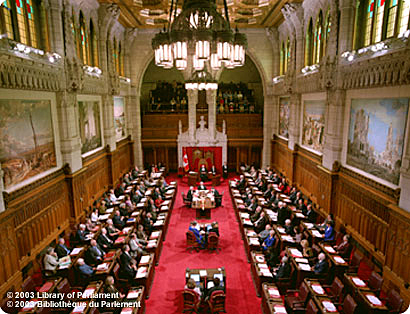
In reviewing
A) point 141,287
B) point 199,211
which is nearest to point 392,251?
A: point 141,287

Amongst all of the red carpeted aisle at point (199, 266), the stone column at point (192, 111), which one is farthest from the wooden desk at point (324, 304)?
the stone column at point (192, 111)

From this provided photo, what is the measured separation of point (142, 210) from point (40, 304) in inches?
257

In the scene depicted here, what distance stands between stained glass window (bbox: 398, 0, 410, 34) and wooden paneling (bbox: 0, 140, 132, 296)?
11952 millimetres

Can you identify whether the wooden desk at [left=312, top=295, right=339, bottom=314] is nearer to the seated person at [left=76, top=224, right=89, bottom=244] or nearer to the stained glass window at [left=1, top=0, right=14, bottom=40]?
the seated person at [left=76, top=224, right=89, bottom=244]

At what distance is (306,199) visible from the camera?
15.2 metres

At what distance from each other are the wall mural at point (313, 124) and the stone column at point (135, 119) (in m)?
12.1

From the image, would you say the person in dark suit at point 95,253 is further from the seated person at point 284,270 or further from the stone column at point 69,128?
the seated person at point 284,270

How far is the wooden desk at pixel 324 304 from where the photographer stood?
671 centimetres

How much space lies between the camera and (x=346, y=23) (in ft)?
35.1

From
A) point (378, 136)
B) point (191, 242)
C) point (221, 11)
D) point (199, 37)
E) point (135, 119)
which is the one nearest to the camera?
point (199, 37)

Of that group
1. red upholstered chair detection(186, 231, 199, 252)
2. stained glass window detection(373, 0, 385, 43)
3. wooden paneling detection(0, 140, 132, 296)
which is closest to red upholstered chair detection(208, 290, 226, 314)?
red upholstered chair detection(186, 231, 199, 252)

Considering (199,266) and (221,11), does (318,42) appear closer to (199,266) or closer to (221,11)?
(221,11)

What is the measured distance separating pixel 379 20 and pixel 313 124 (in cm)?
569

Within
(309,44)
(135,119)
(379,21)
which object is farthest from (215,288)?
(135,119)
